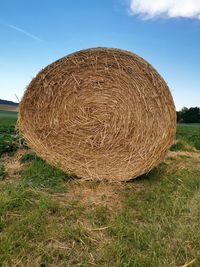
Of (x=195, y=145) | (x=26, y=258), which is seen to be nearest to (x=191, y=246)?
(x=26, y=258)

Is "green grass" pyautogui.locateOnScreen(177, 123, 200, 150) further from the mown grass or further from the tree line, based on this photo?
the tree line

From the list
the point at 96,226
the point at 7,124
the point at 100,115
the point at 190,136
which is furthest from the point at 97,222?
the point at 7,124

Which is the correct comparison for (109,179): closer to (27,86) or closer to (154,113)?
(154,113)

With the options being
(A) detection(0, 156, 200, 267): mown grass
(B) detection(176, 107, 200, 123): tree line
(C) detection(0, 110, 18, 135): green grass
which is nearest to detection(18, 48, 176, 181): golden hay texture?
(A) detection(0, 156, 200, 267): mown grass

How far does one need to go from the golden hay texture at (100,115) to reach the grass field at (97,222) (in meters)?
0.38

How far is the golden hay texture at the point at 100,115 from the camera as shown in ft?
21.6

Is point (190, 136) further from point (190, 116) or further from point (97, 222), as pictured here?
point (190, 116)

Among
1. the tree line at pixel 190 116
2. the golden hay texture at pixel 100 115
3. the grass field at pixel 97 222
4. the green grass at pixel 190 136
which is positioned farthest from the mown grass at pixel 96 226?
the tree line at pixel 190 116

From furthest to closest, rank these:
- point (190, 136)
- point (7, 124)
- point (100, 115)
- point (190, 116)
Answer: point (190, 116)
point (7, 124)
point (190, 136)
point (100, 115)

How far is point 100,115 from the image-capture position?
696 cm

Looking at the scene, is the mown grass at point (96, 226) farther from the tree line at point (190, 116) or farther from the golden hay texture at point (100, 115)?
the tree line at point (190, 116)

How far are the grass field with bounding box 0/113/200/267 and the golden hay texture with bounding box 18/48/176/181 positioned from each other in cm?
A: 38

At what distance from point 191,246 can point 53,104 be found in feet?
12.3

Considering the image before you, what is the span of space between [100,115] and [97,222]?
2.77 m
